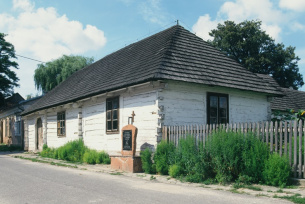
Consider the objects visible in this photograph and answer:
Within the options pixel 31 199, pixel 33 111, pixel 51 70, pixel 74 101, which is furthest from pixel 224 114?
pixel 51 70

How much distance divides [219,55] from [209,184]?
28.4 ft

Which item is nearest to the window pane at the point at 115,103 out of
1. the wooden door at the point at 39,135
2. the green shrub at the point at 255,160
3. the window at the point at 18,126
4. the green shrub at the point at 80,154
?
the green shrub at the point at 80,154

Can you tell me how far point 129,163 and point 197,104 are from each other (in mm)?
3685

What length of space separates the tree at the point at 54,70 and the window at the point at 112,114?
24.8 meters

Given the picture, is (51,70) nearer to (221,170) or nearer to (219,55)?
(219,55)

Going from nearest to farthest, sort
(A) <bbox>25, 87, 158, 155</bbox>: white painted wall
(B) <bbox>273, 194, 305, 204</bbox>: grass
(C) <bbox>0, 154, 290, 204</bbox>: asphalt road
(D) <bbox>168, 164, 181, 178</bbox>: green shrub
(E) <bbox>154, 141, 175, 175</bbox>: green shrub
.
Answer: (B) <bbox>273, 194, 305, 204</bbox>: grass
(C) <bbox>0, 154, 290, 204</bbox>: asphalt road
(D) <bbox>168, 164, 181, 178</bbox>: green shrub
(E) <bbox>154, 141, 175, 175</bbox>: green shrub
(A) <bbox>25, 87, 158, 155</bbox>: white painted wall

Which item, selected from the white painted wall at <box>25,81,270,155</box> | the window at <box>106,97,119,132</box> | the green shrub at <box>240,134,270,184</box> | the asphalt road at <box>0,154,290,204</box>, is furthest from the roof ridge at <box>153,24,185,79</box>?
the green shrub at <box>240,134,270,184</box>

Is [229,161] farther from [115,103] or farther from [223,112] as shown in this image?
[115,103]

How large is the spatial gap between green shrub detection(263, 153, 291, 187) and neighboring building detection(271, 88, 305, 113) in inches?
600

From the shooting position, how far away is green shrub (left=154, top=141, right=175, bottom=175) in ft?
34.1

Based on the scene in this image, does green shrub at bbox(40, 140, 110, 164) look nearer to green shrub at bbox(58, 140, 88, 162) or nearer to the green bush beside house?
green shrub at bbox(58, 140, 88, 162)

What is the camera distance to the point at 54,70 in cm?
3938

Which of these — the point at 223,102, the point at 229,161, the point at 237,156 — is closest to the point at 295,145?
the point at 237,156

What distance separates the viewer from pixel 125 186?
8266 mm
